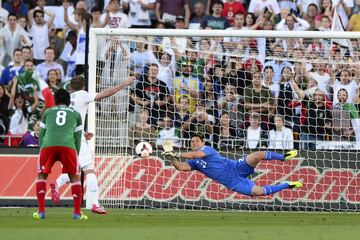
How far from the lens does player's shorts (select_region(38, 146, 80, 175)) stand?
15898mm

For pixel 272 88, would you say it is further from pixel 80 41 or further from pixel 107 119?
pixel 80 41

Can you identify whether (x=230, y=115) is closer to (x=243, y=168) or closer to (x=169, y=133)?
(x=169, y=133)

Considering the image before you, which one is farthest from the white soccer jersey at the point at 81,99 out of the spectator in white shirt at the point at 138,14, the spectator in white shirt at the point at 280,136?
the spectator in white shirt at the point at 138,14

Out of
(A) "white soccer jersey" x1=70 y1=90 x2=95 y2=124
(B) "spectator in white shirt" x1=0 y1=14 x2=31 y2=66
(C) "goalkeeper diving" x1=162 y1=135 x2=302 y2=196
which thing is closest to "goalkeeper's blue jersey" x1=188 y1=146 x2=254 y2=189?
(C) "goalkeeper diving" x1=162 y1=135 x2=302 y2=196

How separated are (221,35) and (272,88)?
2064 mm

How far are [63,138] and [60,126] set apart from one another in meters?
0.19

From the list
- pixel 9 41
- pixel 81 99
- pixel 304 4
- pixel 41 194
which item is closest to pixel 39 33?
pixel 9 41

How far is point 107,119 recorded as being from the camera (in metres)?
20.3

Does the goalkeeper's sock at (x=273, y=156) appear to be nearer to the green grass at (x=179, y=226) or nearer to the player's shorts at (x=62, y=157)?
the green grass at (x=179, y=226)

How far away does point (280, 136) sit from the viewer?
69.2 feet

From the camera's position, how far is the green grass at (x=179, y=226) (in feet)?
41.1

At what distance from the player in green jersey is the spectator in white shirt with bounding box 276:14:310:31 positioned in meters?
9.23

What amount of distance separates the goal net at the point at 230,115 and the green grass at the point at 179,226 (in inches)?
56.6

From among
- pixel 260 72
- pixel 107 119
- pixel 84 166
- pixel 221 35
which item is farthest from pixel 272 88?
pixel 84 166
